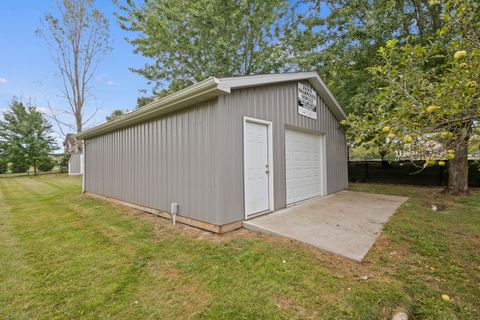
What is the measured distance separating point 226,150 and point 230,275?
1.98 metres

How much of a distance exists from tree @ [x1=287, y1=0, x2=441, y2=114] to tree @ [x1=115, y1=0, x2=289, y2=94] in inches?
87.7

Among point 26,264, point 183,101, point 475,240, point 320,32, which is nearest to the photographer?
point 26,264

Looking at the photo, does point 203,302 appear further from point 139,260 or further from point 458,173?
point 458,173

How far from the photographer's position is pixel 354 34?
22.5ft

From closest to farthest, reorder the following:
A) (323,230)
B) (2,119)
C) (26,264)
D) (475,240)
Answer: (26,264) < (475,240) < (323,230) < (2,119)

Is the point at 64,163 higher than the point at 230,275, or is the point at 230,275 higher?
the point at 64,163

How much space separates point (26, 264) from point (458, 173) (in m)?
10.7

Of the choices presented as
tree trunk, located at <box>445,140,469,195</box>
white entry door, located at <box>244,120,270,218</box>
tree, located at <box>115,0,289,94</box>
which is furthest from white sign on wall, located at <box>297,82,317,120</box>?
tree, located at <box>115,0,289,94</box>

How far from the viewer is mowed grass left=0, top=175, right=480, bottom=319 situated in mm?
1958

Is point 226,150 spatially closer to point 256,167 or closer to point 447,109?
point 256,167

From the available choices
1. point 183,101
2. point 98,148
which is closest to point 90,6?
point 98,148

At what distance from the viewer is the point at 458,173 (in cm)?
673

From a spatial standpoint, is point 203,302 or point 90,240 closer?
point 203,302

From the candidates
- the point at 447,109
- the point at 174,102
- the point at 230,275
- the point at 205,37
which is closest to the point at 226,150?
the point at 174,102
